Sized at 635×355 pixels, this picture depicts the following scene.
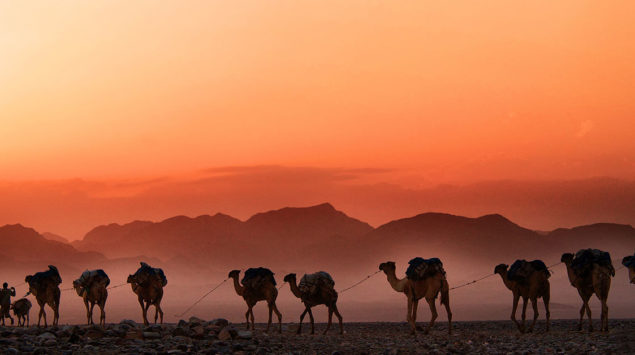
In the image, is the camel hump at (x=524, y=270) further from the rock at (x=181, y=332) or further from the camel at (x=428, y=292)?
the rock at (x=181, y=332)

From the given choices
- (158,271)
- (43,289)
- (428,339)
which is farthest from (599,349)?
(43,289)

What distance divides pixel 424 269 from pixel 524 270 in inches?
185

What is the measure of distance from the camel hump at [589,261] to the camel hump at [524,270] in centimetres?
126

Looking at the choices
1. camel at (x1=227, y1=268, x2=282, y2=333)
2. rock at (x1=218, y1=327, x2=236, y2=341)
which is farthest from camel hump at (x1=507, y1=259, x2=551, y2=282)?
rock at (x1=218, y1=327, x2=236, y2=341)

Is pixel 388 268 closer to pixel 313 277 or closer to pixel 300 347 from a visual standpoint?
pixel 313 277

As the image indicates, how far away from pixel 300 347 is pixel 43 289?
16527 millimetres

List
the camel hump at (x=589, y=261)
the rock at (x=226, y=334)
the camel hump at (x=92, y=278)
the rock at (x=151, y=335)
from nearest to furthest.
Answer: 1. the rock at (x=151, y=335)
2. the rock at (x=226, y=334)
3. the camel hump at (x=589, y=261)
4. the camel hump at (x=92, y=278)

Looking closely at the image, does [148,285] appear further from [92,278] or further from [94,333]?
[94,333]

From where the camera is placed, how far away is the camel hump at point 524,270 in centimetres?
3553

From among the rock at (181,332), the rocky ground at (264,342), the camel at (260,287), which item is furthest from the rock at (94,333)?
the camel at (260,287)

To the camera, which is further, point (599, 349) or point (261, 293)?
point (261, 293)

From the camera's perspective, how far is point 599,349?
89.3ft

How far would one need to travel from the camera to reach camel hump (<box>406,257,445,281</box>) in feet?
111

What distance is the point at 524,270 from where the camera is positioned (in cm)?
3566
